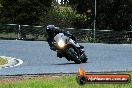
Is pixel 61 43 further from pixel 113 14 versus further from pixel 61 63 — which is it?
pixel 113 14

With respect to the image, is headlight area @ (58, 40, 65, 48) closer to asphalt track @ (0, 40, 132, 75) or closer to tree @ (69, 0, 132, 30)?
asphalt track @ (0, 40, 132, 75)

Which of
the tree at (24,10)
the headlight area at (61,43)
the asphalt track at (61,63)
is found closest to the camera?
the headlight area at (61,43)

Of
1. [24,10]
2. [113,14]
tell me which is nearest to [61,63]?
[113,14]

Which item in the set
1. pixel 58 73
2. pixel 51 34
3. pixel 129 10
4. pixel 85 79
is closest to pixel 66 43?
pixel 51 34

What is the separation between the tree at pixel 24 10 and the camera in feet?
149

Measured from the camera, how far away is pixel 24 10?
46.4 metres

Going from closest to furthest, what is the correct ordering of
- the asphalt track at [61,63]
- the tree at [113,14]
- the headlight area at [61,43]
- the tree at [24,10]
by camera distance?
1. the headlight area at [61,43]
2. the asphalt track at [61,63]
3. the tree at [113,14]
4. the tree at [24,10]

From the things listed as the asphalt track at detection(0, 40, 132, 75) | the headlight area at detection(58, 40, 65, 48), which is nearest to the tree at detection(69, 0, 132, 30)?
the asphalt track at detection(0, 40, 132, 75)

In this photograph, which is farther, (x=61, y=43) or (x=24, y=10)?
(x=24, y=10)

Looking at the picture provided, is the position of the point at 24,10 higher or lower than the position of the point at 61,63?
lower

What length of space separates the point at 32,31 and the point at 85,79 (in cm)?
3333

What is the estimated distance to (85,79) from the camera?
199 inches

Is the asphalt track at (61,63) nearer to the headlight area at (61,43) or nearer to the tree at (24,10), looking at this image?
the headlight area at (61,43)

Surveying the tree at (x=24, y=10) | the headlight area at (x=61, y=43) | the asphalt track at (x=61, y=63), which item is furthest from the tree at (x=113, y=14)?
the headlight area at (x=61, y=43)
